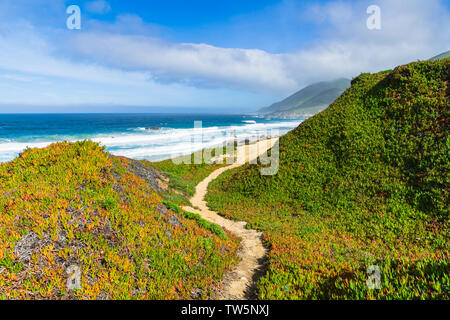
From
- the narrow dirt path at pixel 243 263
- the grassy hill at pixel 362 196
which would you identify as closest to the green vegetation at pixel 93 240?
the narrow dirt path at pixel 243 263

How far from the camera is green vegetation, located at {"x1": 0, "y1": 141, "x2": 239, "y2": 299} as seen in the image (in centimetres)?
638

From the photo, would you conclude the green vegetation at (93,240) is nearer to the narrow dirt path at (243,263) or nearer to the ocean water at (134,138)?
the narrow dirt path at (243,263)

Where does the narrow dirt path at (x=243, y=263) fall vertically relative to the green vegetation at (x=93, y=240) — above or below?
below

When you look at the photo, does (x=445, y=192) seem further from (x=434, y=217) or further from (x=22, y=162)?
(x=22, y=162)

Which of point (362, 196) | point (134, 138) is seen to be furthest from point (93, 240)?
point (134, 138)

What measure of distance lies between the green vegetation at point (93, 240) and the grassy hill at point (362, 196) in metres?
3.09

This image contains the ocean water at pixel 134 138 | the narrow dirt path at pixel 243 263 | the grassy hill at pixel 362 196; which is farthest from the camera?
the ocean water at pixel 134 138

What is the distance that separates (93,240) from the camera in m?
7.75

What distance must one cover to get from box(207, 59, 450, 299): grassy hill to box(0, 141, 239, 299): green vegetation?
3.09m

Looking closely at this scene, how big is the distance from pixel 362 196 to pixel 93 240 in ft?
56.2

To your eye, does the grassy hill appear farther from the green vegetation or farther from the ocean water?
the ocean water

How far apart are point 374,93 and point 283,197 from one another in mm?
16325

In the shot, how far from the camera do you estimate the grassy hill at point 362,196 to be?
6.96 meters

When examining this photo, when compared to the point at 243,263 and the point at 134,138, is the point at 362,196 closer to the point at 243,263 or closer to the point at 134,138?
the point at 243,263
